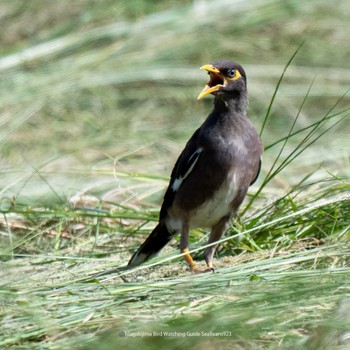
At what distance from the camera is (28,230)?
667 cm

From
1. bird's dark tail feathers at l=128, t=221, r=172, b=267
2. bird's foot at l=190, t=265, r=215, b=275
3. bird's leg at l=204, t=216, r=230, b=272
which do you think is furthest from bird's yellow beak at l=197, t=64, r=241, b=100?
bird's foot at l=190, t=265, r=215, b=275

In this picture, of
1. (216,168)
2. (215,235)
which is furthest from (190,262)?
(216,168)

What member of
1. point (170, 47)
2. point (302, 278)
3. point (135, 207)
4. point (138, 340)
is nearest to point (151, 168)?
point (135, 207)

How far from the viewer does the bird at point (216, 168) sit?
5934 mm

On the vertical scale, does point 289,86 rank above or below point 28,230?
below

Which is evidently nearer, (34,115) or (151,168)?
(151,168)

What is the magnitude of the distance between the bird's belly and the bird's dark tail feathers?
0.20 metres

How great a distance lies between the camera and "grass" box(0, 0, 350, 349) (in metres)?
4.41

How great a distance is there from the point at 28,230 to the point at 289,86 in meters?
3.81

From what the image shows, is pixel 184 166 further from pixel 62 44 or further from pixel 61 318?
pixel 62 44

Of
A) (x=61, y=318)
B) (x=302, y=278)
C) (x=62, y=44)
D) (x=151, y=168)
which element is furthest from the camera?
(x=62, y=44)

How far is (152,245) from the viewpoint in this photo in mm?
6199

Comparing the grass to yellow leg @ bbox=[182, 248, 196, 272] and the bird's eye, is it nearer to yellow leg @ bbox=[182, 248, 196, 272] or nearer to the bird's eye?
yellow leg @ bbox=[182, 248, 196, 272]

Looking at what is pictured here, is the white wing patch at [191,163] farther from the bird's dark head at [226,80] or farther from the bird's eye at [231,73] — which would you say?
the bird's eye at [231,73]
